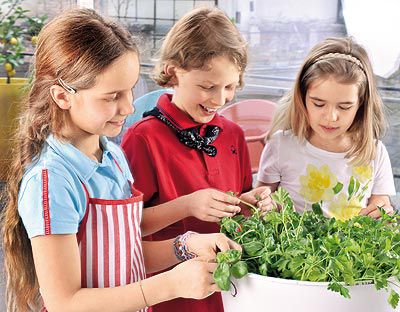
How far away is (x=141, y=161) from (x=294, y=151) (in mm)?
535

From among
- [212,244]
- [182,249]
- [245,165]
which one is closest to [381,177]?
[245,165]

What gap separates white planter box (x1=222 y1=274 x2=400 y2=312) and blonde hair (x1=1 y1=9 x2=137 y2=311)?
1.35ft

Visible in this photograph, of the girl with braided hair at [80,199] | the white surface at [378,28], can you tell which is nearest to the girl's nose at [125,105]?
the girl with braided hair at [80,199]

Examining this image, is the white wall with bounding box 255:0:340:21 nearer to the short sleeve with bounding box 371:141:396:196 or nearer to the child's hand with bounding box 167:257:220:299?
the short sleeve with bounding box 371:141:396:196

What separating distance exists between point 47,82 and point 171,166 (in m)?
0.42

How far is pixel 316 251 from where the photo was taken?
3.48ft

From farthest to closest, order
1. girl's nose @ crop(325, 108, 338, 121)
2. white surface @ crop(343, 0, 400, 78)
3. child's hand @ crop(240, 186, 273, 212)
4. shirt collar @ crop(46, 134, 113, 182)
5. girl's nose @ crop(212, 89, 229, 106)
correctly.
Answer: white surface @ crop(343, 0, 400, 78)
girl's nose @ crop(325, 108, 338, 121)
girl's nose @ crop(212, 89, 229, 106)
child's hand @ crop(240, 186, 273, 212)
shirt collar @ crop(46, 134, 113, 182)

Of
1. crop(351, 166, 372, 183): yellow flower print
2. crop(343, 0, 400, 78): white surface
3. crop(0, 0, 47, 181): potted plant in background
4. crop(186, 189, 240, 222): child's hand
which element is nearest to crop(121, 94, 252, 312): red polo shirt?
crop(186, 189, 240, 222): child's hand

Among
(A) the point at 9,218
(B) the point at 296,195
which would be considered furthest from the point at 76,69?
(B) the point at 296,195

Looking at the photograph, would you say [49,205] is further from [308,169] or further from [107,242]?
[308,169]

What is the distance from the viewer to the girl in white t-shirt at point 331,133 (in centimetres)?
182

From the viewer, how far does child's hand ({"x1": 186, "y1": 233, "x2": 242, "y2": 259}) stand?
1.11m

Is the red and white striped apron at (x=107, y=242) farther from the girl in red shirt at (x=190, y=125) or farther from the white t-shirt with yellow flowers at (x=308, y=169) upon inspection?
the white t-shirt with yellow flowers at (x=308, y=169)

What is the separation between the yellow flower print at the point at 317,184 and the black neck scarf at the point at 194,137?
Result: 28 cm
